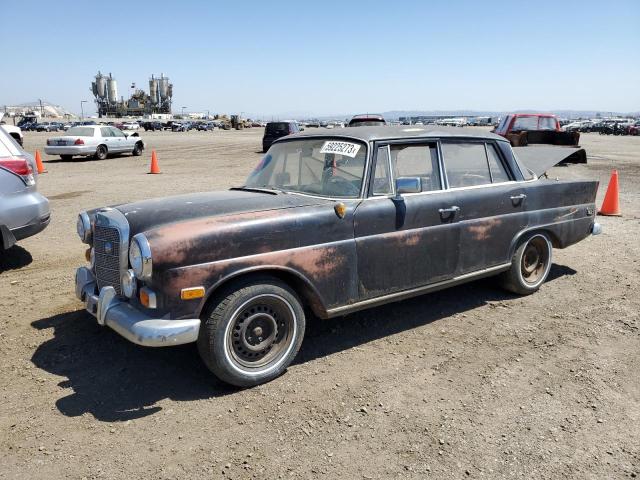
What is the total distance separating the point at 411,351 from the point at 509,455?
4.43 ft

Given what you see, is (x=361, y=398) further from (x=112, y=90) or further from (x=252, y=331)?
(x=112, y=90)

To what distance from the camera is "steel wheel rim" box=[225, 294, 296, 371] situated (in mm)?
3496

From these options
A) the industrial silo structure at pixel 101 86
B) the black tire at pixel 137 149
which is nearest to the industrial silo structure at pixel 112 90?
the industrial silo structure at pixel 101 86

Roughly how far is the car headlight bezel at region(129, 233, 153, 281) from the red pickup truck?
46.2 feet

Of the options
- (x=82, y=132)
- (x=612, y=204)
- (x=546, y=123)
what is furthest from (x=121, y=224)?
(x=82, y=132)

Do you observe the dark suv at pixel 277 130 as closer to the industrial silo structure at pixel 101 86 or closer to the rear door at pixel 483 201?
the rear door at pixel 483 201

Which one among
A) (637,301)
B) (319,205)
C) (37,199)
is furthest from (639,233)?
(37,199)

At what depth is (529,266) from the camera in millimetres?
5492

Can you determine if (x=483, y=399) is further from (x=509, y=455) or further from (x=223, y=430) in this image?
(x=223, y=430)

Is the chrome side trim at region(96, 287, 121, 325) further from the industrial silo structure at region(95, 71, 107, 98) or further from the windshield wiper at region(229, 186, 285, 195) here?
the industrial silo structure at region(95, 71, 107, 98)

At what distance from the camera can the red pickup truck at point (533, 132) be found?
1520 centimetres

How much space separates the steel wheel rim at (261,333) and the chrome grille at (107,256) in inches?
35.1

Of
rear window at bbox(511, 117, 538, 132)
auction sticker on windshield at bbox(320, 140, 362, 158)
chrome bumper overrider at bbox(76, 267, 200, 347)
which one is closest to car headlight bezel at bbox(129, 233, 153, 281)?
chrome bumper overrider at bbox(76, 267, 200, 347)

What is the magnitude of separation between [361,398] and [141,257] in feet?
5.56
